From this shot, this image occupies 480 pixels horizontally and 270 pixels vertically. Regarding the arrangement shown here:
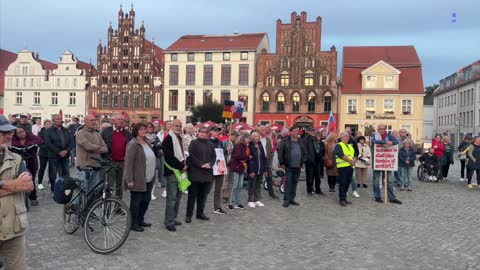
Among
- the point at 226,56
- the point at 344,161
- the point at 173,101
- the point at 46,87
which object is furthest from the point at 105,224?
the point at 46,87

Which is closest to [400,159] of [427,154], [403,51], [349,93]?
[427,154]

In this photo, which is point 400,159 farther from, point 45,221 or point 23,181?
point 23,181

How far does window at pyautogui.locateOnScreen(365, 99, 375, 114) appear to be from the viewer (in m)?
48.8

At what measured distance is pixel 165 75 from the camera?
54.8 meters

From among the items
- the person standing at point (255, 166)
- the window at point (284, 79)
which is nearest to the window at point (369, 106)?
the window at point (284, 79)

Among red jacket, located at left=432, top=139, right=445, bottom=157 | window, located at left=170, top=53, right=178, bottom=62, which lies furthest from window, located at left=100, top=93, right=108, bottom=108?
red jacket, located at left=432, top=139, right=445, bottom=157

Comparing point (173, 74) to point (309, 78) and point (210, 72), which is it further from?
point (309, 78)

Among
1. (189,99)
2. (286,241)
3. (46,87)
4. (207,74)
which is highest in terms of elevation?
(207,74)

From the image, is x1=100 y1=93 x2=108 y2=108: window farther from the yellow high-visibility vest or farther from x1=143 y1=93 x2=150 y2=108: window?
the yellow high-visibility vest

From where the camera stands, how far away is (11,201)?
333 centimetres

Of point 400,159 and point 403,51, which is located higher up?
point 403,51

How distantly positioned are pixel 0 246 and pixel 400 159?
473 inches

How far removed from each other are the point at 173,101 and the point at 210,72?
6437 millimetres

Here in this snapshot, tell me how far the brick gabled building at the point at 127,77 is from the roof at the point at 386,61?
24.5 metres
